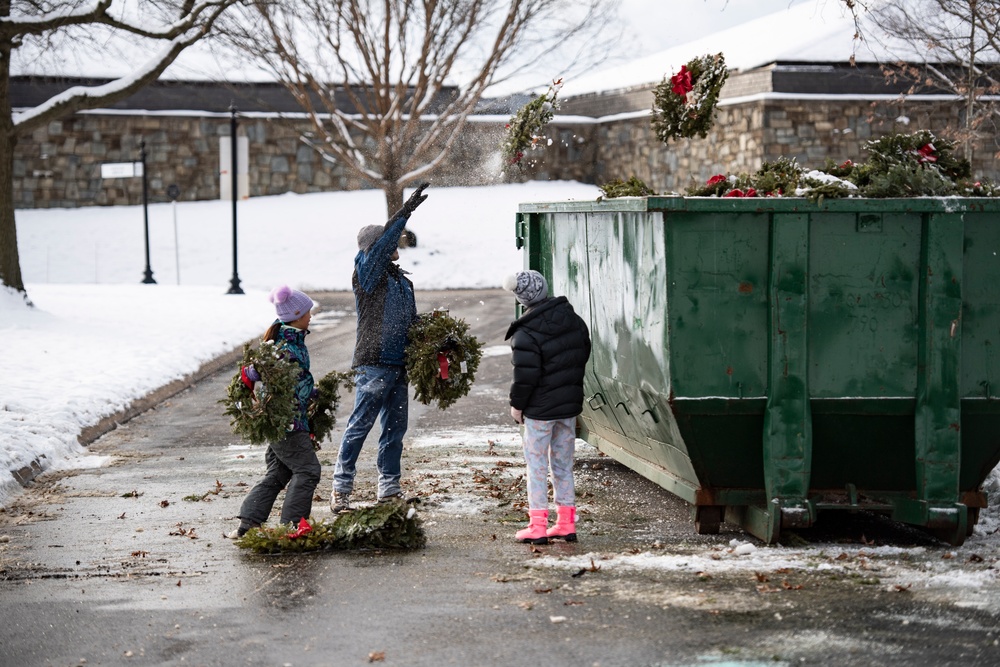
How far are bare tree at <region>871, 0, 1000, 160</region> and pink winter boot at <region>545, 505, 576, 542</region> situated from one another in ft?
26.7

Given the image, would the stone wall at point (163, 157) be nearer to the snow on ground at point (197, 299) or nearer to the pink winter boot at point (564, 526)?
the snow on ground at point (197, 299)

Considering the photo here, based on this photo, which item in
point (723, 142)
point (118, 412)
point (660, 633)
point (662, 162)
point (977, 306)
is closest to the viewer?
point (660, 633)

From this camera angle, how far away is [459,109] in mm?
31328

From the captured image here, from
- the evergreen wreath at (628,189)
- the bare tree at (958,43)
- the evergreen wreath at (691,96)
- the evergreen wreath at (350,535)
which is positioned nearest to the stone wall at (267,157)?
the bare tree at (958,43)

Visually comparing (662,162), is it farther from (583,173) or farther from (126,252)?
(126,252)

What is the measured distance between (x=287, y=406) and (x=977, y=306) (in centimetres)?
350

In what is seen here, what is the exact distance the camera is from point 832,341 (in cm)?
626

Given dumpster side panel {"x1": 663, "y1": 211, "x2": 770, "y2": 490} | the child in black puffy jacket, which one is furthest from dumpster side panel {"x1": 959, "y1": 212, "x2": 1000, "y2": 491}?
the child in black puffy jacket

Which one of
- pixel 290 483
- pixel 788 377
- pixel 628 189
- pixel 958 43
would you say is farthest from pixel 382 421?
pixel 958 43

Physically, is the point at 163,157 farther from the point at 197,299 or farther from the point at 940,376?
the point at 940,376

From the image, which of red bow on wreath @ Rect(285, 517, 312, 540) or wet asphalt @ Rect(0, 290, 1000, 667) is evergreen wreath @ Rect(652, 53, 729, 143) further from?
red bow on wreath @ Rect(285, 517, 312, 540)

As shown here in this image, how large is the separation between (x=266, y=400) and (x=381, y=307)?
99cm

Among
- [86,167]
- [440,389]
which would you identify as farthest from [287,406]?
[86,167]

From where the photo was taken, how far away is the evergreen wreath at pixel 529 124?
29.3 ft
